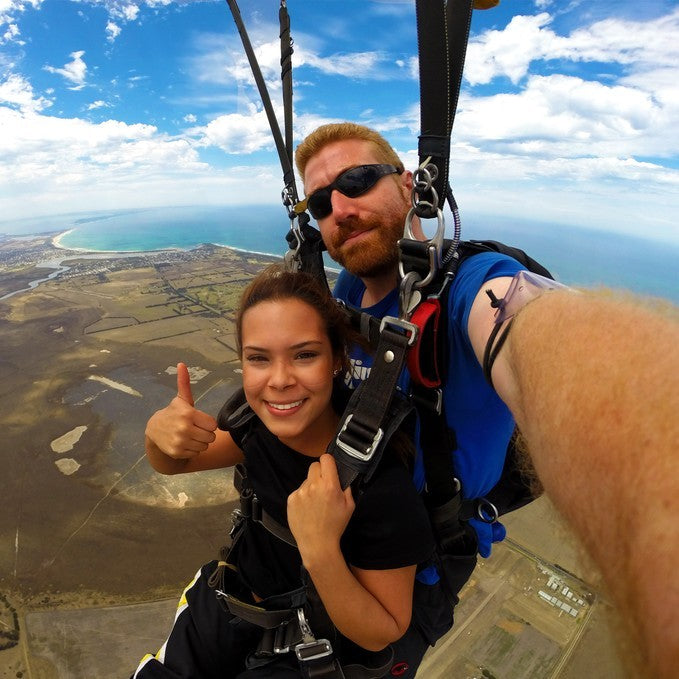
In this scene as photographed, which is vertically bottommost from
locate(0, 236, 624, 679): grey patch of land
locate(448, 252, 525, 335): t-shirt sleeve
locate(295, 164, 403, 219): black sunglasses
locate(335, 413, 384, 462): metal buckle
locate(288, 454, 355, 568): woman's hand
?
locate(0, 236, 624, 679): grey patch of land

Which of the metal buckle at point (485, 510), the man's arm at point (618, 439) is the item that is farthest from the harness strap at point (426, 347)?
the metal buckle at point (485, 510)

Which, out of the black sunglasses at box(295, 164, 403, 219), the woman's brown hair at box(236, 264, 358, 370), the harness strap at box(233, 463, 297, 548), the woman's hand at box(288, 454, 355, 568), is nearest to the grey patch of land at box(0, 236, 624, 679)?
the woman's hand at box(288, 454, 355, 568)

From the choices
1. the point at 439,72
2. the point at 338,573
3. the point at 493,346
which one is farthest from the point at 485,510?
the point at 439,72

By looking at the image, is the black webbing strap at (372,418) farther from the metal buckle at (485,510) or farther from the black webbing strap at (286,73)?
the black webbing strap at (286,73)

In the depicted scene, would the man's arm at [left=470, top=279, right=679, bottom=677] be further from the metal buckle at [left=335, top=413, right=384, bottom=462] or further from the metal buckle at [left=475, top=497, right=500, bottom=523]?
the metal buckle at [left=475, top=497, right=500, bottom=523]

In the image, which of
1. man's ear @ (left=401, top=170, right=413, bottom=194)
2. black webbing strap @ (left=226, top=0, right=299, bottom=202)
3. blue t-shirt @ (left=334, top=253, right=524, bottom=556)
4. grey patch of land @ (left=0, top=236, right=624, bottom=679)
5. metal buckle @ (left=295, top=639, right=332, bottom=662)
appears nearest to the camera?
blue t-shirt @ (left=334, top=253, right=524, bottom=556)

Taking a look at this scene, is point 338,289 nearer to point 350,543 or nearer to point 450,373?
point 450,373

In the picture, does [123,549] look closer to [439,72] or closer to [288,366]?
[288,366]
